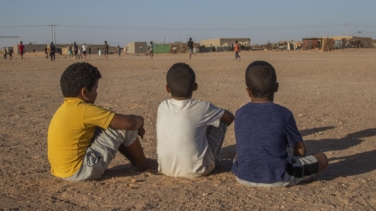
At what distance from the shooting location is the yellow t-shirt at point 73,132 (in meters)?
4.54

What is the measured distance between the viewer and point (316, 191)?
4344mm

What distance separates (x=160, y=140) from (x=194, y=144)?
1.15 feet

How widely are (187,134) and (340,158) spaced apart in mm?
2025

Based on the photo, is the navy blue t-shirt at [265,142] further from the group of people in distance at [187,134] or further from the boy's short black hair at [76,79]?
the boy's short black hair at [76,79]

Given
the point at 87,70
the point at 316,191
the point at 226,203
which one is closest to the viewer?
the point at 226,203

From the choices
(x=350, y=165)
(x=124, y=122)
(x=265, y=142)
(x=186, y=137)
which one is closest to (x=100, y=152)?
(x=124, y=122)

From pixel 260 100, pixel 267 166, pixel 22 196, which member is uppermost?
pixel 260 100

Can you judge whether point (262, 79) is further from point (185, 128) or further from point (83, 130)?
point (83, 130)

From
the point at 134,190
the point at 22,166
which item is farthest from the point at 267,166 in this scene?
the point at 22,166

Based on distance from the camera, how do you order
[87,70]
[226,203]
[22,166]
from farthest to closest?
[22,166]
[87,70]
[226,203]

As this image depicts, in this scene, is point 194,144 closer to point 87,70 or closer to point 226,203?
point 226,203

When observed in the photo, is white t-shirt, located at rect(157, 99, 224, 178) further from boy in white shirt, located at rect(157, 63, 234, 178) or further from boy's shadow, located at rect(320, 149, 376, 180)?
boy's shadow, located at rect(320, 149, 376, 180)

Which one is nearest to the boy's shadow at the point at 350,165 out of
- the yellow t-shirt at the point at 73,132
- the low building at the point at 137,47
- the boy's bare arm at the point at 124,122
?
the boy's bare arm at the point at 124,122

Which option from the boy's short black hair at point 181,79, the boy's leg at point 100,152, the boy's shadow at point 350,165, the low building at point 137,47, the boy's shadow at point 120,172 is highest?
the low building at point 137,47
